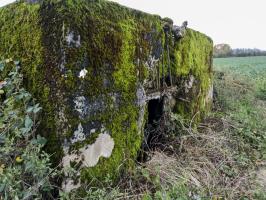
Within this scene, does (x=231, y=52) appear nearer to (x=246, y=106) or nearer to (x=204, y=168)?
(x=246, y=106)

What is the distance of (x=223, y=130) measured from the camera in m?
4.89

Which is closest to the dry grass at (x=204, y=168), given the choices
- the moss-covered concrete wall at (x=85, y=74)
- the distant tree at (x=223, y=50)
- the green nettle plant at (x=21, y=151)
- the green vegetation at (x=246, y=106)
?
the moss-covered concrete wall at (x=85, y=74)

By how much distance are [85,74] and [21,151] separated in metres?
0.80

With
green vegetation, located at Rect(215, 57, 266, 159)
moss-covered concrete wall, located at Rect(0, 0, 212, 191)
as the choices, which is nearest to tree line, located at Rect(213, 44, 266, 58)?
green vegetation, located at Rect(215, 57, 266, 159)

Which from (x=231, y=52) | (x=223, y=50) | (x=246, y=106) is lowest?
(x=246, y=106)

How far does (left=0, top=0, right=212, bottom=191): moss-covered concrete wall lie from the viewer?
2.43 m

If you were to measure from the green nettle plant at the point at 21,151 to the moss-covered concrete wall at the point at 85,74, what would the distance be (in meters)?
0.12

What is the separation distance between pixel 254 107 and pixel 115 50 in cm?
551

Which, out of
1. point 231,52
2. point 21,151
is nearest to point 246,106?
point 21,151

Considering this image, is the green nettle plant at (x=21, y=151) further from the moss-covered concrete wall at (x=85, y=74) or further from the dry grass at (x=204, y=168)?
the dry grass at (x=204, y=168)

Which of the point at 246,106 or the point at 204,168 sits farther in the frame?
the point at 246,106

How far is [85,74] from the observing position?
2549mm

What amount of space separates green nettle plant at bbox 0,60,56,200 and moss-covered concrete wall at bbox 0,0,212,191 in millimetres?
116

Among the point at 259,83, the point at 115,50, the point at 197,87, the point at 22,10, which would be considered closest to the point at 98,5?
the point at 115,50
